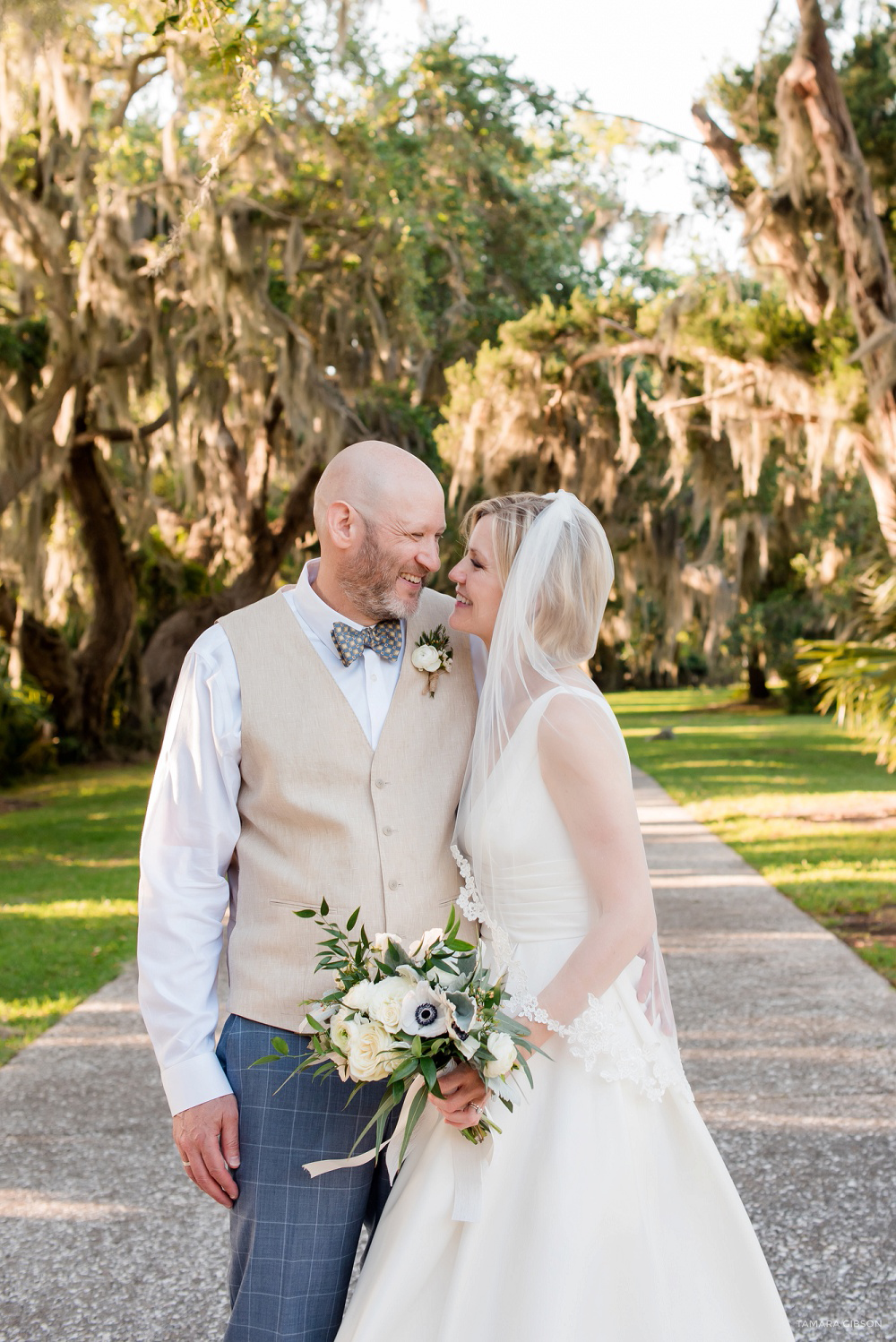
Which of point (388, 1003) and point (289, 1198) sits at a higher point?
point (388, 1003)

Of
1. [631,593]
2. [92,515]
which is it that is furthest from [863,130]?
[92,515]

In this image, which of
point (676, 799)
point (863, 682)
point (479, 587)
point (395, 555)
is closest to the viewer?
point (395, 555)

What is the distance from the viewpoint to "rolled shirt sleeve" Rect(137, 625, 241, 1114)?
6.86ft

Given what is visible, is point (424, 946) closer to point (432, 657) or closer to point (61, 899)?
point (432, 657)

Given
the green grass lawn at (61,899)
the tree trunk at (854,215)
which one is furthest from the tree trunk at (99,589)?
the tree trunk at (854,215)

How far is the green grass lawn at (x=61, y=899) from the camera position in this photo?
20.6 ft

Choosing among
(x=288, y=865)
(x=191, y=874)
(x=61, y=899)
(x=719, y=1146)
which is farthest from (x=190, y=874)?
(x=61, y=899)

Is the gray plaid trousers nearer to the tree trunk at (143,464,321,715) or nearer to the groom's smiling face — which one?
the groom's smiling face

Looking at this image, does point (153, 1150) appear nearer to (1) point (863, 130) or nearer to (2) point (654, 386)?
(1) point (863, 130)

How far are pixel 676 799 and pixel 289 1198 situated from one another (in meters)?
12.1

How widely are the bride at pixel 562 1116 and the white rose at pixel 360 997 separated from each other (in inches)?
13.5

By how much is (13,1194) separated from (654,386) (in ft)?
43.3

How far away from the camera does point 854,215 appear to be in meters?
9.52

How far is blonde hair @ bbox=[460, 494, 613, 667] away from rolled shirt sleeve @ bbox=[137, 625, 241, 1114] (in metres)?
0.59
